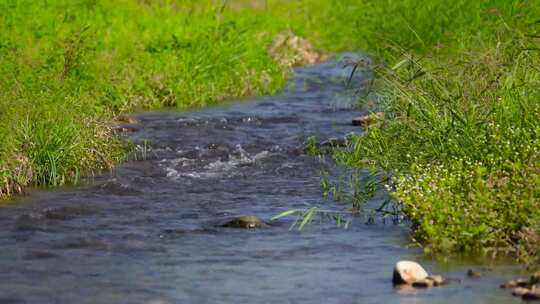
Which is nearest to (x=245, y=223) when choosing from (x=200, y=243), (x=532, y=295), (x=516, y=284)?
(x=200, y=243)

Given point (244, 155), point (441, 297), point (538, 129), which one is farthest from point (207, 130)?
point (441, 297)

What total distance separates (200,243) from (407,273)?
2.18 metres

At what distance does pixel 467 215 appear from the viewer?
29.1 feet

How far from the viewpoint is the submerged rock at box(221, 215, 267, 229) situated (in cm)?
1035

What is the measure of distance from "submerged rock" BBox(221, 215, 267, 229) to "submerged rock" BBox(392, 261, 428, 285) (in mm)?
2315

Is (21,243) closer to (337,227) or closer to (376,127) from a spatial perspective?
(337,227)

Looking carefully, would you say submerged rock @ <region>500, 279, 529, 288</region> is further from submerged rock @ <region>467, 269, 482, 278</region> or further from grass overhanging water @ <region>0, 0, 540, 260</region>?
grass overhanging water @ <region>0, 0, 540, 260</region>

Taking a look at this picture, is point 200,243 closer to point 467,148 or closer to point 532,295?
point 467,148

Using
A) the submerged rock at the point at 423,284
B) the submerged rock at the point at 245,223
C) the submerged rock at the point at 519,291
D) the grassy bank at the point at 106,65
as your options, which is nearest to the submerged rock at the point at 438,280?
the submerged rock at the point at 423,284

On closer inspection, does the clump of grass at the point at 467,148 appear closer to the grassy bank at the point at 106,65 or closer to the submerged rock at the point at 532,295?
the submerged rock at the point at 532,295

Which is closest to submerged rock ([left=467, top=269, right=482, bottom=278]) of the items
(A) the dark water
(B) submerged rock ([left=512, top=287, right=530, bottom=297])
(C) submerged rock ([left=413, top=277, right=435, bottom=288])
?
(A) the dark water

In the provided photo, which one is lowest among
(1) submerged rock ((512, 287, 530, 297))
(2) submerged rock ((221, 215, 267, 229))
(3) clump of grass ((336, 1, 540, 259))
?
(1) submerged rock ((512, 287, 530, 297))

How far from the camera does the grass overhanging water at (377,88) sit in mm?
9070

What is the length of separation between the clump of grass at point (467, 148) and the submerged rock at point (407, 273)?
675mm
